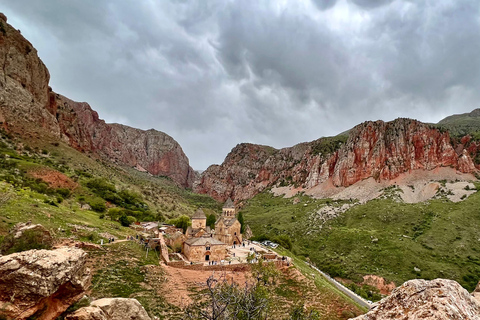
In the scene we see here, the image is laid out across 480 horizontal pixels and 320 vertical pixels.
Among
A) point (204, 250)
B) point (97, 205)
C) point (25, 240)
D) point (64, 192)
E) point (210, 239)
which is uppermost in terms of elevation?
point (64, 192)

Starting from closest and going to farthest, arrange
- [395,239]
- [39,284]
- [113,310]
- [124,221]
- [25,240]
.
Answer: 1. [39,284]
2. [113,310]
3. [25,240]
4. [124,221]
5. [395,239]

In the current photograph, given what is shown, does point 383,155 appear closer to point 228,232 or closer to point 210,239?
point 228,232

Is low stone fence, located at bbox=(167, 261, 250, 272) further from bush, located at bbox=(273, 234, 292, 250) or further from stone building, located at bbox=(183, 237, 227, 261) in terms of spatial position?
bush, located at bbox=(273, 234, 292, 250)

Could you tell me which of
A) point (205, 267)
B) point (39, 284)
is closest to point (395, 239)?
point (205, 267)

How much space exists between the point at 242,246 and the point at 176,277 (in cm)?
2129

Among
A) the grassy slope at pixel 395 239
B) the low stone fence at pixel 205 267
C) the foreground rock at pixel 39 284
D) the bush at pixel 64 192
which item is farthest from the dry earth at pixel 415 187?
the foreground rock at pixel 39 284

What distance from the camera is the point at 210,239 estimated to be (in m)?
33.5

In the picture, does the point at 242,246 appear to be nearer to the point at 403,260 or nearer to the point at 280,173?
the point at 403,260

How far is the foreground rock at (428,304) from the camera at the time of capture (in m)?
3.37

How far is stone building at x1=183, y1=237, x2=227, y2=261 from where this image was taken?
104ft

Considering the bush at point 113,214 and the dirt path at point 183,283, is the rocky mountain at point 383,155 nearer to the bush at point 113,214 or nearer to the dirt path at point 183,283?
the bush at point 113,214

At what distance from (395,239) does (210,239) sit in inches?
1853

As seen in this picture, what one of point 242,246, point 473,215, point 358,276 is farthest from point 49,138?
point 473,215

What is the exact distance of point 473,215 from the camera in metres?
64.9
